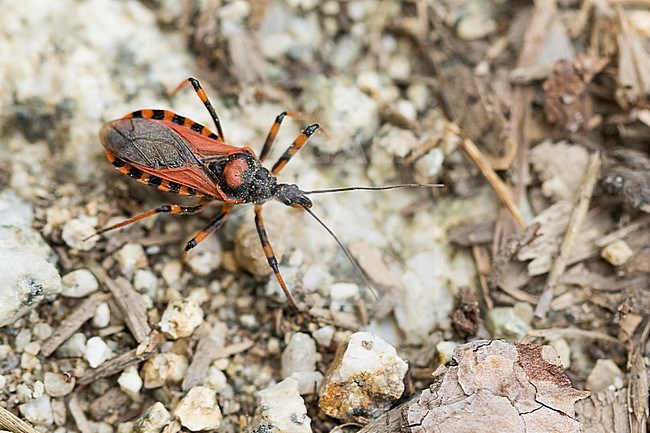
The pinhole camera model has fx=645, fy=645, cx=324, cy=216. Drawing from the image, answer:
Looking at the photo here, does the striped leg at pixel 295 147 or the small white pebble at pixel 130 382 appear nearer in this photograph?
the small white pebble at pixel 130 382

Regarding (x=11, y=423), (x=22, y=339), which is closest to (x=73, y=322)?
(x=22, y=339)

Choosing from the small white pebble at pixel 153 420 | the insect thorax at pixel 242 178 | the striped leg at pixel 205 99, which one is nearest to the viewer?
the small white pebble at pixel 153 420

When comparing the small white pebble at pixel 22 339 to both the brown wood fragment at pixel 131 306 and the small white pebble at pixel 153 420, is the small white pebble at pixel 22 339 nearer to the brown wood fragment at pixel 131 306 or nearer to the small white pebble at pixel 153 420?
the brown wood fragment at pixel 131 306

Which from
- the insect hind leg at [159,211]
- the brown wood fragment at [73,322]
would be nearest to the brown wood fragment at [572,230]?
the insect hind leg at [159,211]

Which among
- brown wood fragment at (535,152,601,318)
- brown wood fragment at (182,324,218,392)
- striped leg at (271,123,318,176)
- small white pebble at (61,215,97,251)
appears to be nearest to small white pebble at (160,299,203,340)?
brown wood fragment at (182,324,218,392)

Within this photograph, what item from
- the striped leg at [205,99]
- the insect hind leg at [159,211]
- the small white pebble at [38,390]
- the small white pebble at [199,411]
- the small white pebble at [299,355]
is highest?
the striped leg at [205,99]

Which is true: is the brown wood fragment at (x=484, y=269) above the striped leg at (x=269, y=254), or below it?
below

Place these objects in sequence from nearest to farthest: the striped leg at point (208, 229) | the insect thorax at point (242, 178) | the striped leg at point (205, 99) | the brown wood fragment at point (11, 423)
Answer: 1. the brown wood fragment at point (11, 423)
2. the striped leg at point (208, 229)
3. the insect thorax at point (242, 178)
4. the striped leg at point (205, 99)
